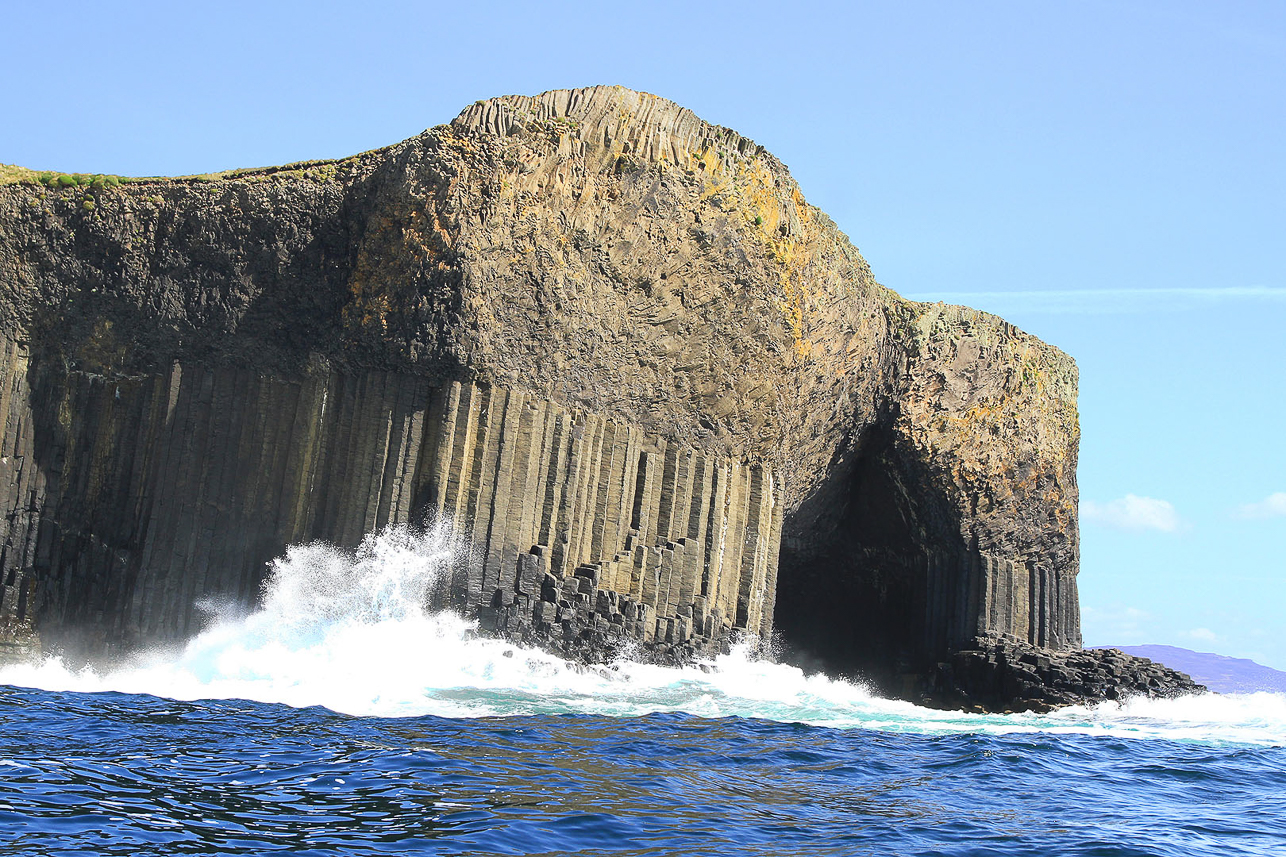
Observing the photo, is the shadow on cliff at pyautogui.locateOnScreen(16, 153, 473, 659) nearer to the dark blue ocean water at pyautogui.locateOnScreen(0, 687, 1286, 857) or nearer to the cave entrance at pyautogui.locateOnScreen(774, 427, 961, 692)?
the dark blue ocean water at pyautogui.locateOnScreen(0, 687, 1286, 857)

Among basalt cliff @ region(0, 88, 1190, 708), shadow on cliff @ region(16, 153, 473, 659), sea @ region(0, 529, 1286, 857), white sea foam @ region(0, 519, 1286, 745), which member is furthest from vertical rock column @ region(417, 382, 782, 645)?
shadow on cliff @ region(16, 153, 473, 659)

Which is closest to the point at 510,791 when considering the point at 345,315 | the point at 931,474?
the point at 345,315

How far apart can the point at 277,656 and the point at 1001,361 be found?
15.9 metres

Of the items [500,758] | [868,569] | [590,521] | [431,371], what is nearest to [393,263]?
[431,371]

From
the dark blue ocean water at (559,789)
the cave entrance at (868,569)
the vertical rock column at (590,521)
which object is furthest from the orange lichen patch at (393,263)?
the cave entrance at (868,569)

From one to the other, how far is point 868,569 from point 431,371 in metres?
13.4

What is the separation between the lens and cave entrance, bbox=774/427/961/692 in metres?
24.8

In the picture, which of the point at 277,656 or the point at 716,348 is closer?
the point at 277,656

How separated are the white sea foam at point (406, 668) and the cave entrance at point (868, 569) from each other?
755cm

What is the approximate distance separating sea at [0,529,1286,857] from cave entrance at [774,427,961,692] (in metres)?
7.57

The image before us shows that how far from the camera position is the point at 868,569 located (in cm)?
2697

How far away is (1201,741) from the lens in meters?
15.2

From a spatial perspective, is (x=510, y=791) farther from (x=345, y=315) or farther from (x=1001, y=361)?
(x=1001, y=361)

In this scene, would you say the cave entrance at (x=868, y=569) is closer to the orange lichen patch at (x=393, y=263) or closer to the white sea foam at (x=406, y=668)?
the white sea foam at (x=406, y=668)
